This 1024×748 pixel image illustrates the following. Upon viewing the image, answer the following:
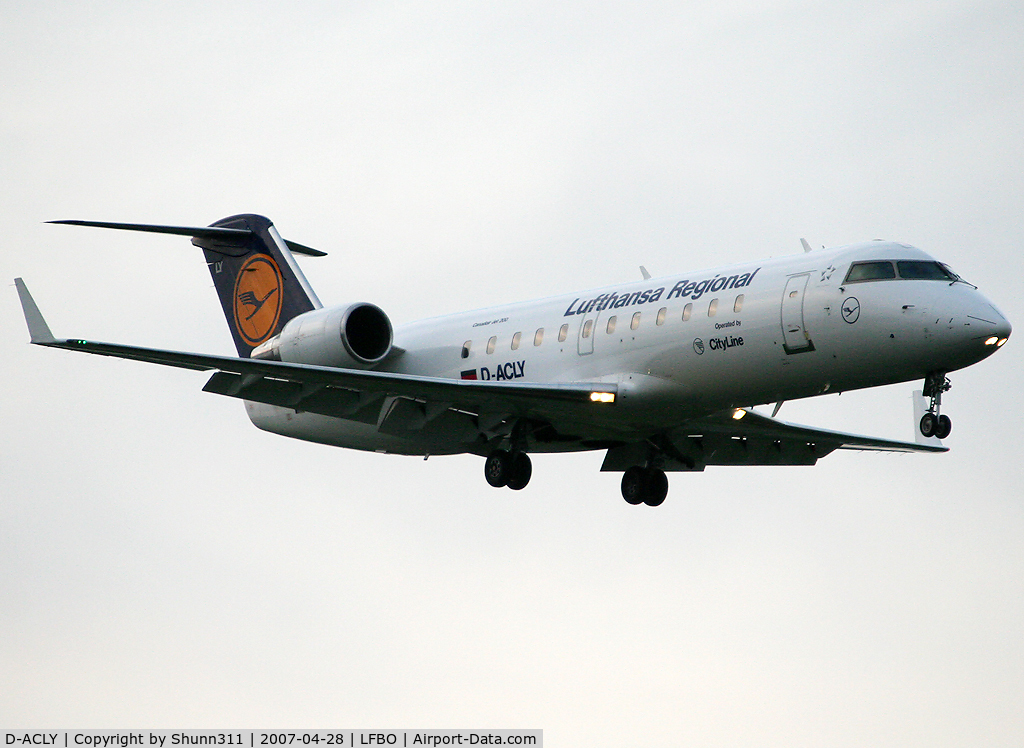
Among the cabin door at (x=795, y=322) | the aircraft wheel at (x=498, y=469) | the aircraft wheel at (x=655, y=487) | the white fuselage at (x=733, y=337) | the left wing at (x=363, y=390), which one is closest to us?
the white fuselage at (x=733, y=337)

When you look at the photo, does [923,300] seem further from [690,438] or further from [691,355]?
[690,438]

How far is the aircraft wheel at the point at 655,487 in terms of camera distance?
25672 mm

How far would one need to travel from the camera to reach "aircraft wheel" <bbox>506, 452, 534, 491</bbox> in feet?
77.6

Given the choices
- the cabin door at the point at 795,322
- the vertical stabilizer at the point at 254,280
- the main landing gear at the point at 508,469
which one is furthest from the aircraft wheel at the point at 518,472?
the vertical stabilizer at the point at 254,280

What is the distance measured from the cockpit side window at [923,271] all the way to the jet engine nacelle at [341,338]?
910cm

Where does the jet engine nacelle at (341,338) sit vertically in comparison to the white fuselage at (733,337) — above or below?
above

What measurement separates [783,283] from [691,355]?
1.69 m

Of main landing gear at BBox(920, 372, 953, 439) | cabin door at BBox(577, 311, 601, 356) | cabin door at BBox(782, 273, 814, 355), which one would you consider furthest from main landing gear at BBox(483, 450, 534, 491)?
main landing gear at BBox(920, 372, 953, 439)

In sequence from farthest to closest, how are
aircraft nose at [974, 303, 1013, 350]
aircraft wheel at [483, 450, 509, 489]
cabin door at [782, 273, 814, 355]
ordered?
aircraft wheel at [483, 450, 509, 489], cabin door at [782, 273, 814, 355], aircraft nose at [974, 303, 1013, 350]

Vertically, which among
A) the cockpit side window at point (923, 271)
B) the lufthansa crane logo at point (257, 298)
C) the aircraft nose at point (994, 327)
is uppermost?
the lufthansa crane logo at point (257, 298)

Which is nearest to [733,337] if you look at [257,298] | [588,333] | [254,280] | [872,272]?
[872,272]

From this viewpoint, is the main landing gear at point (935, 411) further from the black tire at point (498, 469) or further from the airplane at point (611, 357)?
the black tire at point (498, 469)

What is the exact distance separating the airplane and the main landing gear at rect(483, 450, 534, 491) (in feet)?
0.09

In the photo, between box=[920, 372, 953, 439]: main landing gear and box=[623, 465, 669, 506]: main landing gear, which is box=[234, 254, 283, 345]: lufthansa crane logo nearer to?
box=[623, 465, 669, 506]: main landing gear
